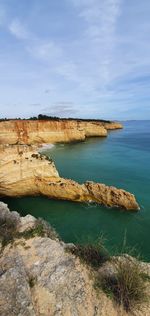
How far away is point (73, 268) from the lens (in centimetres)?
711

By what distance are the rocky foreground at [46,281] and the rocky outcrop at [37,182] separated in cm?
936

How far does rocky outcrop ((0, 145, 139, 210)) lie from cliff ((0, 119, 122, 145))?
78.6 feet

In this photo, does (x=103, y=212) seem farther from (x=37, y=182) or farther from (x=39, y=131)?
(x=39, y=131)

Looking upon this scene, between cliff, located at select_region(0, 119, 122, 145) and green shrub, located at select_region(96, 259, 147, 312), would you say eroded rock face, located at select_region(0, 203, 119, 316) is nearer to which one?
green shrub, located at select_region(96, 259, 147, 312)

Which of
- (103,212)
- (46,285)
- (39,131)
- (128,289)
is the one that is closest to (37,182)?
(103,212)

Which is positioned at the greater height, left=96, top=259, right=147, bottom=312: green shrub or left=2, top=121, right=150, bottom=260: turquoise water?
left=96, top=259, right=147, bottom=312: green shrub

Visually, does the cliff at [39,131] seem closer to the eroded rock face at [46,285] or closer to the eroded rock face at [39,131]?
the eroded rock face at [39,131]

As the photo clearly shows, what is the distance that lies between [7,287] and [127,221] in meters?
10.5

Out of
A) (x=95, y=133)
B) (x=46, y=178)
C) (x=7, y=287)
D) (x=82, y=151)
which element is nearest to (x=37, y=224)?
(x=7, y=287)

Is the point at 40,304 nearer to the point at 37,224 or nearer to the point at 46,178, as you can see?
the point at 37,224

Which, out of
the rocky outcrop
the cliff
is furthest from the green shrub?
the cliff

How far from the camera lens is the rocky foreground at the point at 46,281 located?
5836 mm

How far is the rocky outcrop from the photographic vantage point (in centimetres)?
1761

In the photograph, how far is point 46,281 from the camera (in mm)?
6621
